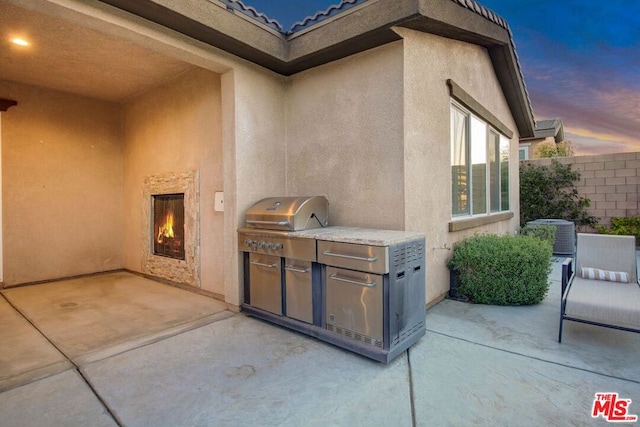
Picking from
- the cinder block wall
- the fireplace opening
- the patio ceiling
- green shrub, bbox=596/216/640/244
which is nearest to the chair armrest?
the fireplace opening

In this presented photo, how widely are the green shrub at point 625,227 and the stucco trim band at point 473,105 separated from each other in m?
4.89

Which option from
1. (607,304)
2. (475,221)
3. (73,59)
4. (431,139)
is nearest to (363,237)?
(431,139)

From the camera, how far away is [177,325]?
13.0ft

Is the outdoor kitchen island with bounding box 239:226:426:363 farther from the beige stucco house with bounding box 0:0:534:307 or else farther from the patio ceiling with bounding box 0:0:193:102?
the patio ceiling with bounding box 0:0:193:102

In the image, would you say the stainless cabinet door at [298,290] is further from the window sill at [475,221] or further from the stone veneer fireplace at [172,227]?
the window sill at [475,221]

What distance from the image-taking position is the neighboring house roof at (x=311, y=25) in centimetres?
346

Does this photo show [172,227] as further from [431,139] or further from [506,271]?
[506,271]

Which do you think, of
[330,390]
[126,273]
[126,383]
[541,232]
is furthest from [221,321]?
[541,232]

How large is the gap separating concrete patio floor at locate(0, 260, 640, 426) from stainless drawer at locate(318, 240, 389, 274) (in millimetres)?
874

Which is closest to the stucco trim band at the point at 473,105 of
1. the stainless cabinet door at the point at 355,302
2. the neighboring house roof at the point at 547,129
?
the stainless cabinet door at the point at 355,302

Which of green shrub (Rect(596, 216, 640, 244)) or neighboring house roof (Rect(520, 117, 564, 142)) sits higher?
neighboring house roof (Rect(520, 117, 564, 142))

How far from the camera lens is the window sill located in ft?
16.2

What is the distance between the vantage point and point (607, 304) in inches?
122

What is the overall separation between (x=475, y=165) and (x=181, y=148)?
5376mm
